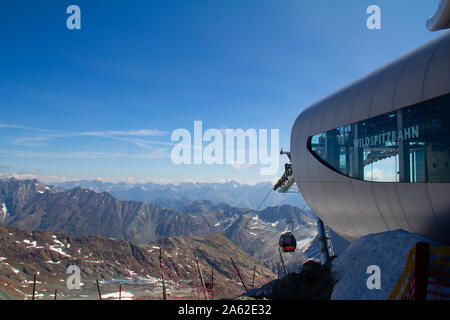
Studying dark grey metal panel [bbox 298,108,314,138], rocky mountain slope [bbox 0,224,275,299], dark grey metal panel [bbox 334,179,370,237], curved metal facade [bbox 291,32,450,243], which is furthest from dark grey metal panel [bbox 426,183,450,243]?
rocky mountain slope [bbox 0,224,275,299]

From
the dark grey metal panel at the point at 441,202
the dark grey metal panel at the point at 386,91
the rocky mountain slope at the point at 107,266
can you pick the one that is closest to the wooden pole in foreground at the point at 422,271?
the dark grey metal panel at the point at 441,202

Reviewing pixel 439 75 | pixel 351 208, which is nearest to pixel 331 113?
pixel 351 208

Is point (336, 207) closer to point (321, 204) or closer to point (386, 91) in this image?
point (321, 204)

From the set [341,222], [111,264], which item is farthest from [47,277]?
[341,222]

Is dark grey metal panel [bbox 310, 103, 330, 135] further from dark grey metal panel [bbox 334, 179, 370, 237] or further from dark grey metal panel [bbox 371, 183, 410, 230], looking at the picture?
dark grey metal panel [bbox 371, 183, 410, 230]

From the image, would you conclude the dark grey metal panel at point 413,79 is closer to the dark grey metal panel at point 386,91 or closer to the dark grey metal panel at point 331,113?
the dark grey metal panel at point 386,91
